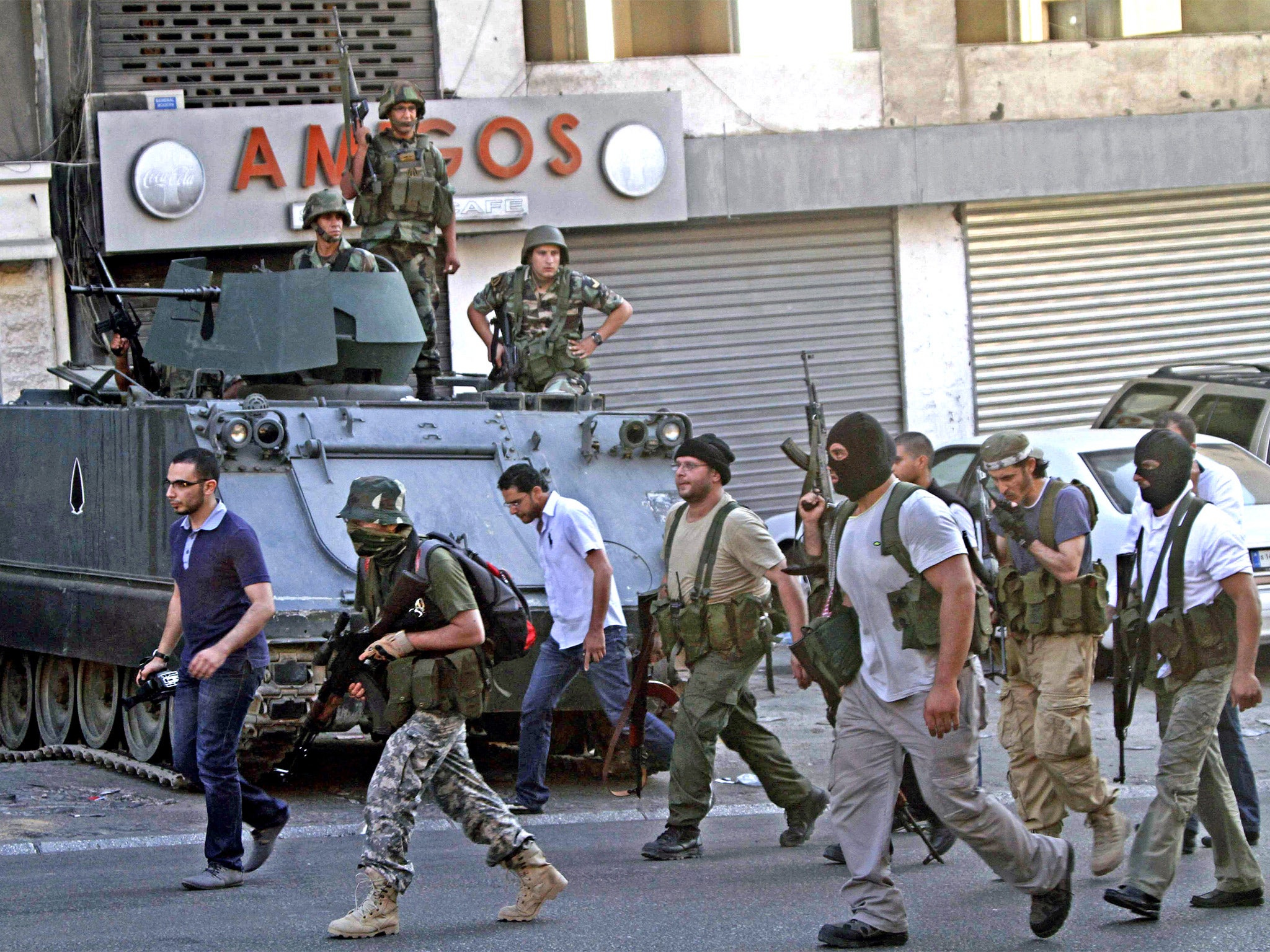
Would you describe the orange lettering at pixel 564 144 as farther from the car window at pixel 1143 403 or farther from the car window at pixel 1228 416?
the car window at pixel 1228 416

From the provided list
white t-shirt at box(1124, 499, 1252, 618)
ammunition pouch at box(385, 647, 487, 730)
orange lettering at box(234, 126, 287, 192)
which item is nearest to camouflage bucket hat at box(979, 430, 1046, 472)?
white t-shirt at box(1124, 499, 1252, 618)

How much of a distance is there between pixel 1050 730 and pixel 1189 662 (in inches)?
27.0

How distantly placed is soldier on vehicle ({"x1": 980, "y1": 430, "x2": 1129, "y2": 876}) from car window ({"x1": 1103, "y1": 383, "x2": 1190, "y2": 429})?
23.6 ft

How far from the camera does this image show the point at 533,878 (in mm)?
5906

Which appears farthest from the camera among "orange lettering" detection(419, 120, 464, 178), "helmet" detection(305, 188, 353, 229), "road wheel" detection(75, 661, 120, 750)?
"orange lettering" detection(419, 120, 464, 178)

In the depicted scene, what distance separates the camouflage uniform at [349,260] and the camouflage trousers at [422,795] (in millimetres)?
4934

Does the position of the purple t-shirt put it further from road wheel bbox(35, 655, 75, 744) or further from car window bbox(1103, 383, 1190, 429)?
car window bbox(1103, 383, 1190, 429)

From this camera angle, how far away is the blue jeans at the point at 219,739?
6523 mm

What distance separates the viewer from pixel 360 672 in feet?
19.8

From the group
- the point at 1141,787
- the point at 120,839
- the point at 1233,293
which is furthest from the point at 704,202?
the point at 120,839

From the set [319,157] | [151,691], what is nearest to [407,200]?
[319,157]

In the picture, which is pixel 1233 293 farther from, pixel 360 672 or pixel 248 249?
pixel 360 672

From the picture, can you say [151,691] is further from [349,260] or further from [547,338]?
[547,338]

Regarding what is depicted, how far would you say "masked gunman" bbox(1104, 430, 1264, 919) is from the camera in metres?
5.74
